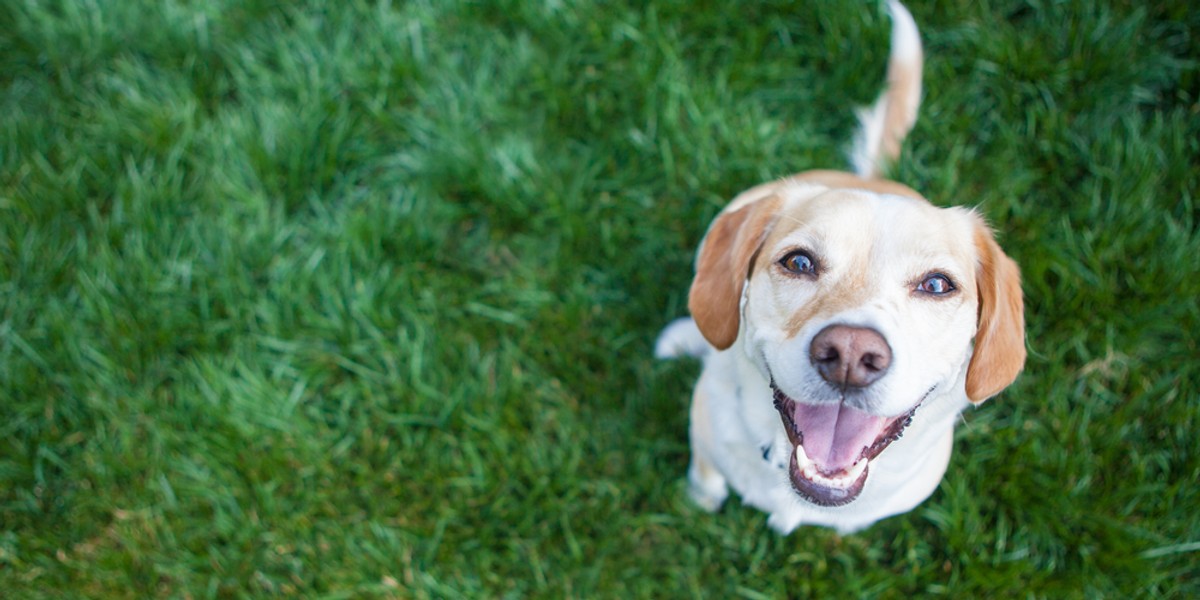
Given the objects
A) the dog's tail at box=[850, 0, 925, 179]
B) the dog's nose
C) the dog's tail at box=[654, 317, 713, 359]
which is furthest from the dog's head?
A: the dog's tail at box=[850, 0, 925, 179]

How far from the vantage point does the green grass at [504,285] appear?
2.89 m

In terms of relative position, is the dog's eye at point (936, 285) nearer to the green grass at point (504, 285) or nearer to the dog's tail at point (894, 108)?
the green grass at point (504, 285)

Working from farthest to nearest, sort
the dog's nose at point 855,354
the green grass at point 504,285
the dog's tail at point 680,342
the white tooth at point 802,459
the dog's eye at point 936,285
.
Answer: the dog's tail at point 680,342 → the green grass at point 504,285 → the white tooth at point 802,459 → the dog's eye at point 936,285 → the dog's nose at point 855,354

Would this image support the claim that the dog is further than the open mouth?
No

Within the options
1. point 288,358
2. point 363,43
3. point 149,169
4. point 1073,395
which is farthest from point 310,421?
point 1073,395

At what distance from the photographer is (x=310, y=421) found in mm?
3102

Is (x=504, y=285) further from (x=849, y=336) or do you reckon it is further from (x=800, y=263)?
(x=849, y=336)

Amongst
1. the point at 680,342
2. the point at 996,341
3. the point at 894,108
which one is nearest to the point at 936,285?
the point at 996,341

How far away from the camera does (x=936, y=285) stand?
6.61ft

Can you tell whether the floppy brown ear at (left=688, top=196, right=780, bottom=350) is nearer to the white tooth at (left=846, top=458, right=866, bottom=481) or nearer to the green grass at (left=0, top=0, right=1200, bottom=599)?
the white tooth at (left=846, top=458, right=866, bottom=481)

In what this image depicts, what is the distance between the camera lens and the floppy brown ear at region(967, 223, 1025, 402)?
6.70 ft

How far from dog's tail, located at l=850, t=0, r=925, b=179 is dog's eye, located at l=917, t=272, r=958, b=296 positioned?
133 centimetres

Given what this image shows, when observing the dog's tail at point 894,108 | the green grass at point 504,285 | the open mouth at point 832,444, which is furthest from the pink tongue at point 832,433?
the dog's tail at point 894,108

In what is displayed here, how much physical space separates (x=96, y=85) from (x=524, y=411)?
2420 mm
